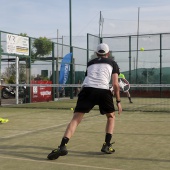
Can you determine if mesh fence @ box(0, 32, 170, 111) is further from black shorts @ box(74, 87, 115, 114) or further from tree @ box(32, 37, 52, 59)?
black shorts @ box(74, 87, 115, 114)

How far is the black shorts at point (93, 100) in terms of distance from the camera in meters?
5.46

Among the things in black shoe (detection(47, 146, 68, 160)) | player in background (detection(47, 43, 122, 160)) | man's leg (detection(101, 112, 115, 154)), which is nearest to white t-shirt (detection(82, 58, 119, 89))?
player in background (detection(47, 43, 122, 160))

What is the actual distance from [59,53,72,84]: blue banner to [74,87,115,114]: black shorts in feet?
52.4

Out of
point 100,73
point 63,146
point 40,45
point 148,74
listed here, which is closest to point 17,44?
point 40,45

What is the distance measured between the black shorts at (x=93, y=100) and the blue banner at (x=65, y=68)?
1598 centimetres

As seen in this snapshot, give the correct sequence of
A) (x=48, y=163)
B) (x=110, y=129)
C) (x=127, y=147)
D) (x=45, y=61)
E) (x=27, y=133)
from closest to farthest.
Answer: (x=48, y=163)
(x=110, y=129)
(x=127, y=147)
(x=27, y=133)
(x=45, y=61)

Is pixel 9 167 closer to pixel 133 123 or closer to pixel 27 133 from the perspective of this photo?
pixel 27 133

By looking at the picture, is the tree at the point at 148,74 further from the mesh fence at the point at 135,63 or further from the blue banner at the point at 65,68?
the blue banner at the point at 65,68

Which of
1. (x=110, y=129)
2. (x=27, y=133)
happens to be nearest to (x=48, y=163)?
(x=110, y=129)

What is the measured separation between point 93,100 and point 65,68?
54.9 ft

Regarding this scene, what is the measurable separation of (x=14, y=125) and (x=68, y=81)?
14139mm

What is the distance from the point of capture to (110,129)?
5.73 m

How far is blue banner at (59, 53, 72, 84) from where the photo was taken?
21.6 m

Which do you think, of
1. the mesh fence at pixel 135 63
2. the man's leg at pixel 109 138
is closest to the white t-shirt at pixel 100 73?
the man's leg at pixel 109 138
